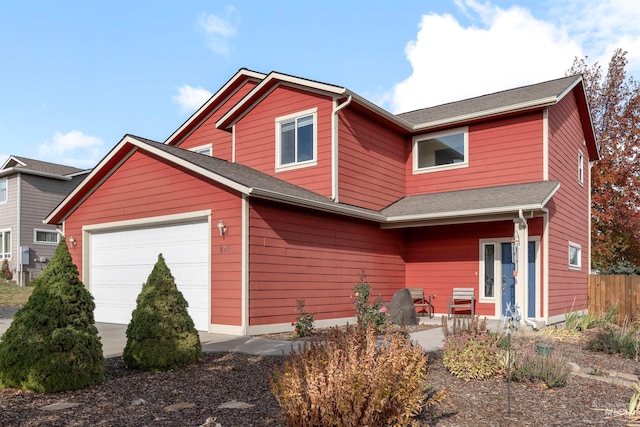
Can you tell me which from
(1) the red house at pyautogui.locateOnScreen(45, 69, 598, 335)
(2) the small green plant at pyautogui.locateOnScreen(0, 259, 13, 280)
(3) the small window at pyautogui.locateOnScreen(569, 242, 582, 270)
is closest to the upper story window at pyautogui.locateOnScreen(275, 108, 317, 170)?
(1) the red house at pyautogui.locateOnScreen(45, 69, 598, 335)

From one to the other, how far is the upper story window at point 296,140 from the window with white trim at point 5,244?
20.1 m

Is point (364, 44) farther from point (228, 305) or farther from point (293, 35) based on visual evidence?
point (228, 305)

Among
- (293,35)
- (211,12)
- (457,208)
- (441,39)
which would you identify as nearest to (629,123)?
(441,39)

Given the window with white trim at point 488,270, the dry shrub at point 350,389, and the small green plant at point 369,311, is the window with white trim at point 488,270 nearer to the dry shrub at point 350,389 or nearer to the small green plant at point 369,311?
the small green plant at point 369,311

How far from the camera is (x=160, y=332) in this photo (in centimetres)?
705

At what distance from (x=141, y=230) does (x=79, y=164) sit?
22.9m

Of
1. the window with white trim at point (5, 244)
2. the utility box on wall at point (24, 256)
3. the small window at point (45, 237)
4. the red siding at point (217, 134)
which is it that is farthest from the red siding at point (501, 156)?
the window with white trim at point (5, 244)

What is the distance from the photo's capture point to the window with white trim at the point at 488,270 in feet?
46.1

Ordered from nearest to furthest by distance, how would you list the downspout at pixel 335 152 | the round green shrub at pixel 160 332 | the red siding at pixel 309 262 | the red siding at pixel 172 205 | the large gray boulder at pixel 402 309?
the round green shrub at pixel 160 332 → the red siding at pixel 172 205 → the red siding at pixel 309 262 → the large gray boulder at pixel 402 309 → the downspout at pixel 335 152

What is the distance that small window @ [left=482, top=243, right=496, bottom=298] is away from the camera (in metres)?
14.0

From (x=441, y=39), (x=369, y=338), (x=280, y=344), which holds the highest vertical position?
(x=441, y=39)

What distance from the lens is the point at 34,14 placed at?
424 inches

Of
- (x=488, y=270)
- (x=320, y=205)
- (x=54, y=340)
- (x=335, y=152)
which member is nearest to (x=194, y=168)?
(x=320, y=205)

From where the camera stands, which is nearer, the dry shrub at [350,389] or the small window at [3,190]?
the dry shrub at [350,389]
